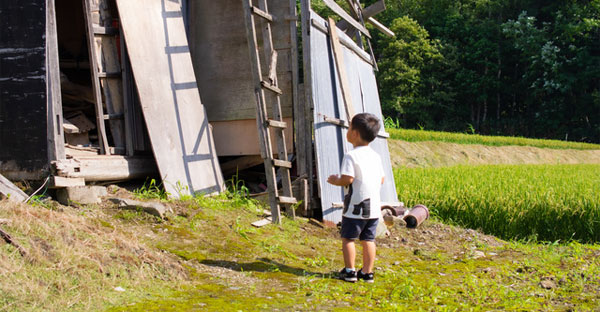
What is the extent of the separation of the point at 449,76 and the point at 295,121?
118 ft

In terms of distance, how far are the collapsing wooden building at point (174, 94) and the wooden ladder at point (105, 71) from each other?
1 centimetres

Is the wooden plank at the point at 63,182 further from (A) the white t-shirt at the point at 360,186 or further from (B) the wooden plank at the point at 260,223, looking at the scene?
(A) the white t-shirt at the point at 360,186

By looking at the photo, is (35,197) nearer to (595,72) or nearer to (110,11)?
(110,11)

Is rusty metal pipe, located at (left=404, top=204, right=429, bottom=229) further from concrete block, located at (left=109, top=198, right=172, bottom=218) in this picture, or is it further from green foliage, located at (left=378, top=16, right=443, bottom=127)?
green foliage, located at (left=378, top=16, right=443, bottom=127)

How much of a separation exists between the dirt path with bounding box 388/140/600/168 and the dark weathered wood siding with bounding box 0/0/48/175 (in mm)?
13795

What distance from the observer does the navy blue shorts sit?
4809 millimetres

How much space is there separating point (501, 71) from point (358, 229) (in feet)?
131

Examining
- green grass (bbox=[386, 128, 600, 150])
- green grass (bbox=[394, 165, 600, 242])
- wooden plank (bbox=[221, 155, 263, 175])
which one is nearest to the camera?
wooden plank (bbox=[221, 155, 263, 175])

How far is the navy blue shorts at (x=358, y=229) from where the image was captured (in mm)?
4809

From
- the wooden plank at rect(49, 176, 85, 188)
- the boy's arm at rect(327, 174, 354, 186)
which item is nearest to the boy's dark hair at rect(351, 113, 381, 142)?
the boy's arm at rect(327, 174, 354, 186)

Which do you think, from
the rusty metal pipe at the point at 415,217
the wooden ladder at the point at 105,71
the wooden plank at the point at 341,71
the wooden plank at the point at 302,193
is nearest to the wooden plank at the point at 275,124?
the wooden plank at the point at 302,193

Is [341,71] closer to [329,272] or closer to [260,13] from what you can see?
[260,13]

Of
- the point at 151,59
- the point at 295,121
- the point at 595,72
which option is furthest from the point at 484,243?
the point at 595,72

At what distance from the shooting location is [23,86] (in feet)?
19.4
